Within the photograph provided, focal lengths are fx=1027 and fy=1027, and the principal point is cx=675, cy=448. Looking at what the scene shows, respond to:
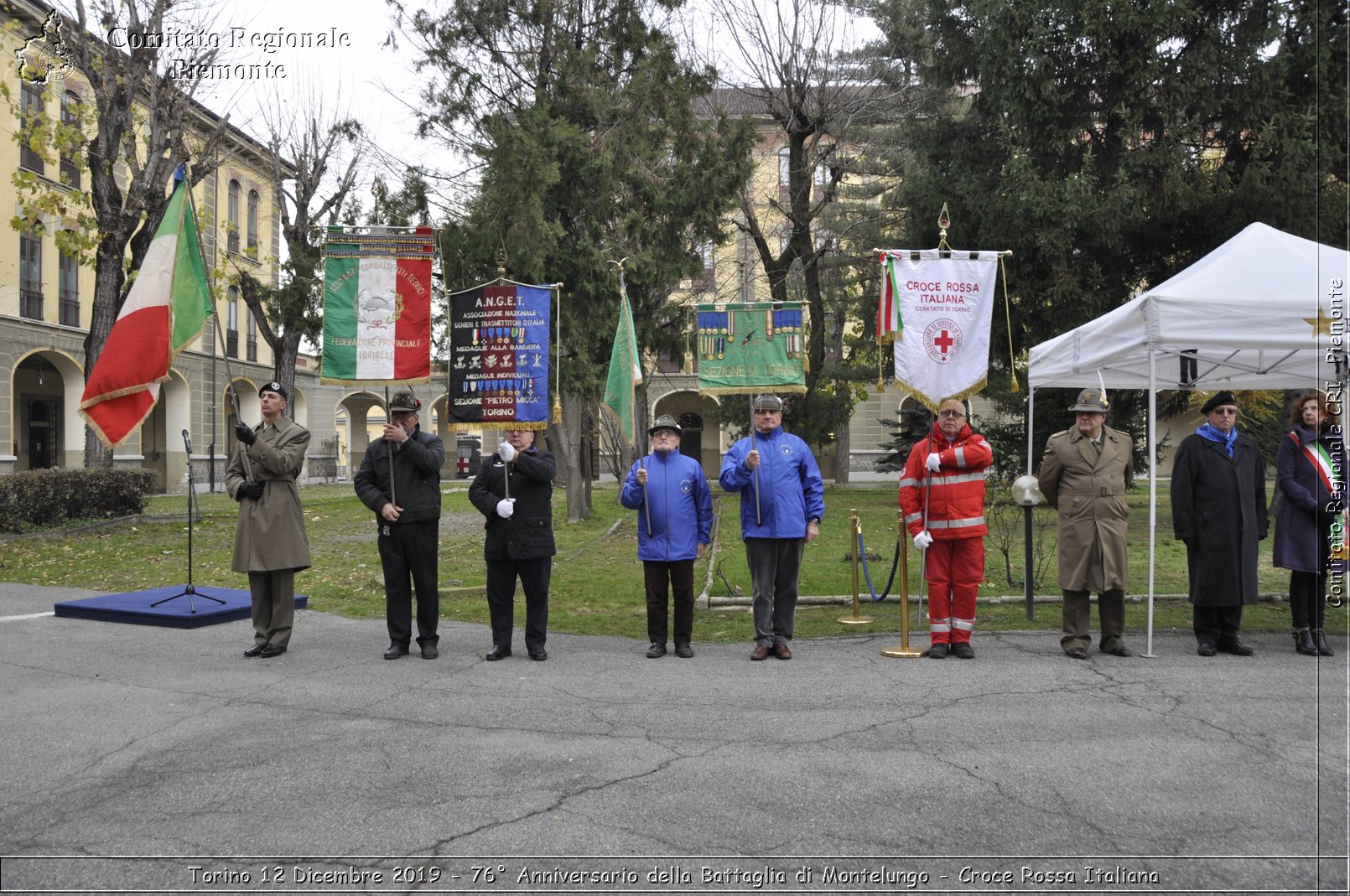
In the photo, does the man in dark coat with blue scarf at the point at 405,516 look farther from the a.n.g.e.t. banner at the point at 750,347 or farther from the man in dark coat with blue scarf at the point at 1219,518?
the man in dark coat with blue scarf at the point at 1219,518

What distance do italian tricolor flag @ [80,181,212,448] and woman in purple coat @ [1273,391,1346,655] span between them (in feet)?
30.1

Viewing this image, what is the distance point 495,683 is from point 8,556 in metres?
11.6

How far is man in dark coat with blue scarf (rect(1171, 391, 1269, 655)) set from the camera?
7.92 meters

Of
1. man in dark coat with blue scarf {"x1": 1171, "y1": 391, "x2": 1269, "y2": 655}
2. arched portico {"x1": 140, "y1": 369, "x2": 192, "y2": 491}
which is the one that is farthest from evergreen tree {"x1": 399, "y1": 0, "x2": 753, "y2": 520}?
arched portico {"x1": 140, "y1": 369, "x2": 192, "y2": 491}

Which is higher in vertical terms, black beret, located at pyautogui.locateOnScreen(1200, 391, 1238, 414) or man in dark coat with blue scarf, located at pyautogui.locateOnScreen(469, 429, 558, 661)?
black beret, located at pyautogui.locateOnScreen(1200, 391, 1238, 414)

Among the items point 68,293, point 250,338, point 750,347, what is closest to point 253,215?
point 250,338

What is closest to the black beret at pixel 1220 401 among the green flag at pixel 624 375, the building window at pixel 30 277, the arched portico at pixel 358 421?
the green flag at pixel 624 375

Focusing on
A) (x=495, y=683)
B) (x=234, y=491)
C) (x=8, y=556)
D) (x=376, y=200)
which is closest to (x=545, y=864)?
(x=495, y=683)

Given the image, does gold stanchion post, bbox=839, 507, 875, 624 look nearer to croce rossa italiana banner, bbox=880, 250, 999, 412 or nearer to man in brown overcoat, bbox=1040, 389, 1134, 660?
croce rossa italiana banner, bbox=880, 250, 999, 412

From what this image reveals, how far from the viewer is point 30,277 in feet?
100

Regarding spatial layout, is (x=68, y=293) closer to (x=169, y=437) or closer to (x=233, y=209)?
(x=169, y=437)

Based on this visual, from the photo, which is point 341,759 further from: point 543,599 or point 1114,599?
point 1114,599

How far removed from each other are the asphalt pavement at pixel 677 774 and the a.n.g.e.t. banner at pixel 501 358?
10.7 feet
